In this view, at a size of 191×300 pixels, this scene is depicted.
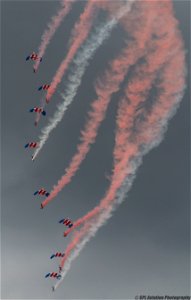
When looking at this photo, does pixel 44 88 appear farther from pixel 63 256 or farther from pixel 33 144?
pixel 63 256

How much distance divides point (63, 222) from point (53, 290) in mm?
10405

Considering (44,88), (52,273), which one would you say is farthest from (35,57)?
(52,273)

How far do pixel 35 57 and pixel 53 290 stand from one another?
3397 cm

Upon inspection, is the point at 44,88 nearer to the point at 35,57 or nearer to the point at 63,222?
the point at 35,57

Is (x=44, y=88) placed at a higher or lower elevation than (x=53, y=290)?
higher

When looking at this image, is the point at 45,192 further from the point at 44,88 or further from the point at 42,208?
the point at 44,88

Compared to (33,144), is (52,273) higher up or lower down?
lower down

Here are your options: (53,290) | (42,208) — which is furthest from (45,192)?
(53,290)

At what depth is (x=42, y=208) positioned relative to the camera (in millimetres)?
180125

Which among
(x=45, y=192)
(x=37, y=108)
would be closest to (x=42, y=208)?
(x=45, y=192)

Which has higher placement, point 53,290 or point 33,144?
point 33,144

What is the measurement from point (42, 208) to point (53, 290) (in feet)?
40.0

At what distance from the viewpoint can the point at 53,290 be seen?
181500 millimetres

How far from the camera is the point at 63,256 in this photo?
17975 centimetres
